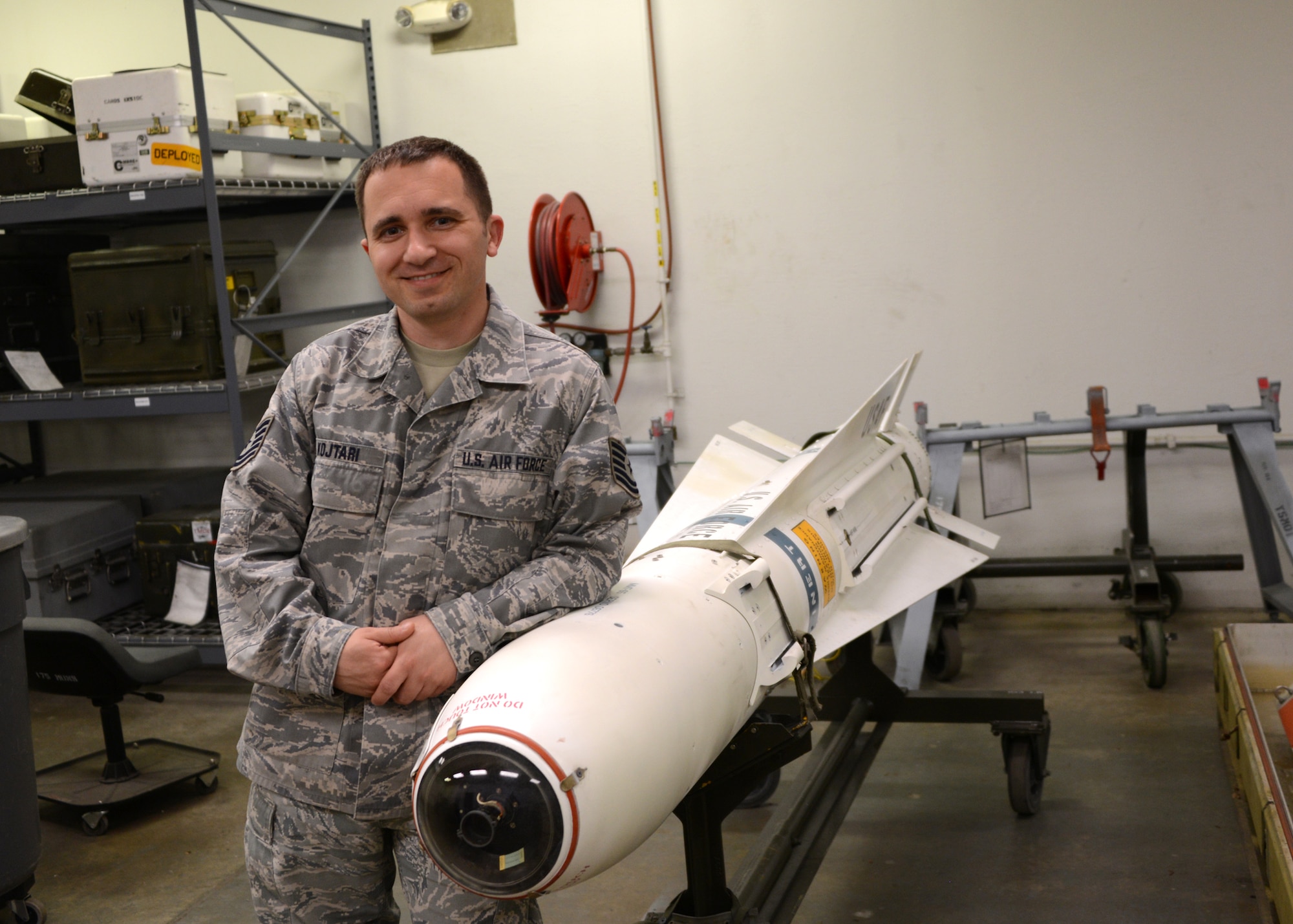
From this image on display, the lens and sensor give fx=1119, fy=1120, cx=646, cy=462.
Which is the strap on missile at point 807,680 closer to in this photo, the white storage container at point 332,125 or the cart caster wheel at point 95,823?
the cart caster wheel at point 95,823

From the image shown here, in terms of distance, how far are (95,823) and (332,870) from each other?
6.27ft

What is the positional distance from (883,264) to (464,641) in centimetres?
319

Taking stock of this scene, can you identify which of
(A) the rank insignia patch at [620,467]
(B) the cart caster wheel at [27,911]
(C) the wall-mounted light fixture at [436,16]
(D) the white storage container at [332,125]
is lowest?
(B) the cart caster wheel at [27,911]

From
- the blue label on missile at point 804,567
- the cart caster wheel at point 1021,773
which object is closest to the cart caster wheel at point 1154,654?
the cart caster wheel at point 1021,773

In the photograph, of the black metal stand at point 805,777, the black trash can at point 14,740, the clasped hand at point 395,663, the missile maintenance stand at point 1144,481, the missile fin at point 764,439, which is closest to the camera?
the clasped hand at point 395,663

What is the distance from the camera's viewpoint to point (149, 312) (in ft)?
13.2

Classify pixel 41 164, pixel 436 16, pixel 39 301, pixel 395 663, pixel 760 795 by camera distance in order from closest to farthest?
pixel 395 663 < pixel 760 795 < pixel 41 164 < pixel 436 16 < pixel 39 301

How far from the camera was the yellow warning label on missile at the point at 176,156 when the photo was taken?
12.1ft

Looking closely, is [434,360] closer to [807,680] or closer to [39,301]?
[807,680]

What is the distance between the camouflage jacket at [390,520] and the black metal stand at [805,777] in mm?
544

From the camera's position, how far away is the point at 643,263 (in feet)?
14.7

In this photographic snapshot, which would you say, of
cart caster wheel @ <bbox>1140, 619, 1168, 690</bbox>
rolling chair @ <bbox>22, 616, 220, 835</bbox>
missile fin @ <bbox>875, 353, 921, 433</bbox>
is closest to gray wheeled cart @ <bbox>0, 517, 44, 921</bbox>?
rolling chair @ <bbox>22, 616, 220, 835</bbox>

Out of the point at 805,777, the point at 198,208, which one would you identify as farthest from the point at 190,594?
the point at 805,777

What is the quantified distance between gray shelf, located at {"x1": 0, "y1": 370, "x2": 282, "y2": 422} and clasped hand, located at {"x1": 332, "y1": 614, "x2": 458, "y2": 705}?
260cm
